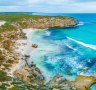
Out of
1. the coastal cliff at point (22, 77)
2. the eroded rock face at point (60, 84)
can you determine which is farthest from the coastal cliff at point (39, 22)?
the eroded rock face at point (60, 84)

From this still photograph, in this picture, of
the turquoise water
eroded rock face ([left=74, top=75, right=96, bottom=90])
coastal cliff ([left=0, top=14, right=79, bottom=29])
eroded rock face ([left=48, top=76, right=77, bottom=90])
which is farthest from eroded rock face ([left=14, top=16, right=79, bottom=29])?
eroded rock face ([left=48, top=76, right=77, bottom=90])

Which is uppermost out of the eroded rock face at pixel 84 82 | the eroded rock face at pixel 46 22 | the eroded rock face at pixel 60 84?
the eroded rock face at pixel 46 22

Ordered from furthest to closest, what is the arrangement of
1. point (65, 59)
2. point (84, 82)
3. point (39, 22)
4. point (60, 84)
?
point (39, 22)
point (65, 59)
point (84, 82)
point (60, 84)

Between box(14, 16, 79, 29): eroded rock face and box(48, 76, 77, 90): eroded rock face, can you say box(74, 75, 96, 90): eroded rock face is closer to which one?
box(48, 76, 77, 90): eroded rock face

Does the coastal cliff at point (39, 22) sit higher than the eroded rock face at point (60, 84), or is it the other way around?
the coastal cliff at point (39, 22)

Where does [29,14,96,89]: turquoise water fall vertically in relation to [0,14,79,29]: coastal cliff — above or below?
below

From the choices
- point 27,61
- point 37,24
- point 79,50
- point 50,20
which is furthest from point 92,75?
point 50,20

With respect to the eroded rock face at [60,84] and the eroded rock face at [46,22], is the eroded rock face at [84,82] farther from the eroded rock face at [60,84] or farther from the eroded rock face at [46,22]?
the eroded rock face at [46,22]

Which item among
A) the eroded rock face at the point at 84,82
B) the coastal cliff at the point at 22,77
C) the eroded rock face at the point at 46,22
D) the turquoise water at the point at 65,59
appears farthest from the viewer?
the eroded rock face at the point at 46,22

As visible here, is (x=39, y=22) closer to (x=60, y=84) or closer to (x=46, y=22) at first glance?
(x=46, y=22)

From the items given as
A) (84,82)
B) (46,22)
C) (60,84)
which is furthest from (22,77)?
(46,22)
